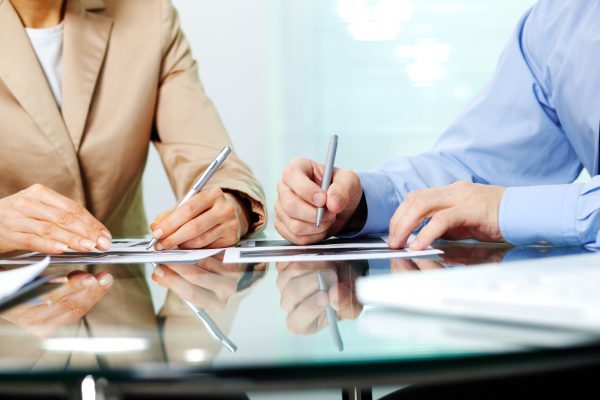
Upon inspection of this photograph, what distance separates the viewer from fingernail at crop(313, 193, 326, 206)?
106cm

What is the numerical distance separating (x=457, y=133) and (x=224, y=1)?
9.69 ft

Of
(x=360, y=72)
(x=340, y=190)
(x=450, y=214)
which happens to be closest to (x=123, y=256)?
(x=340, y=190)

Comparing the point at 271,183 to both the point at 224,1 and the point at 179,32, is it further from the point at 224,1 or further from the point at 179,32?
the point at 179,32

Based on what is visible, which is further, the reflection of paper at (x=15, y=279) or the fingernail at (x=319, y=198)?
the fingernail at (x=319, y=198)

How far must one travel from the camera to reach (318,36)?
4.30 m

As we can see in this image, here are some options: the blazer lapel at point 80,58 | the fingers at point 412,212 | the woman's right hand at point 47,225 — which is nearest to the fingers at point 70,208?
the woman's right hand at point 47,225

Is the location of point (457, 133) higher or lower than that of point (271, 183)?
higher

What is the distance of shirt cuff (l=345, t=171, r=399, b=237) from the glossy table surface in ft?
1.78

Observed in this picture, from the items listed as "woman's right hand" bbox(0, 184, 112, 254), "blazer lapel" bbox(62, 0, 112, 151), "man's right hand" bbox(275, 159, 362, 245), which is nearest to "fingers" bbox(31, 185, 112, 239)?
"woman's right hand" bbox(0, 184, 112, 254)

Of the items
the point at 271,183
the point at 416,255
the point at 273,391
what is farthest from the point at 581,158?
the point at 271,183

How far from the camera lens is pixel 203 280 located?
2.47 ft

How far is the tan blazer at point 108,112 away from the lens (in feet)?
4.92

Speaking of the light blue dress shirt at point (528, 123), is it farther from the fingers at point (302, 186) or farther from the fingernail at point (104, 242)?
the fingernail at point (104, 242)

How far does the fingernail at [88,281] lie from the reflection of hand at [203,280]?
2.5 inches
